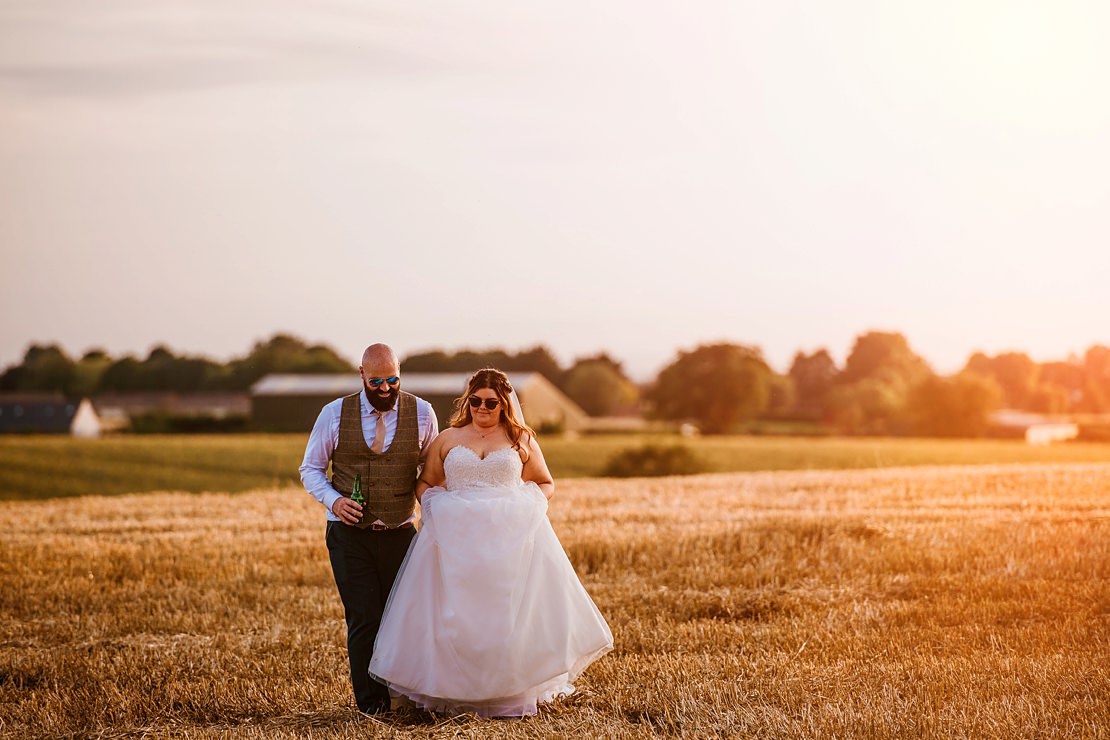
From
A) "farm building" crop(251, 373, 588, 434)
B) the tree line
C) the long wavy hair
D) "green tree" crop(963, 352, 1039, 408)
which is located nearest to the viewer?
the long wavy hair

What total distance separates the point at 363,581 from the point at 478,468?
4.13 feet

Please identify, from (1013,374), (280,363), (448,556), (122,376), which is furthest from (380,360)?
(122,376)

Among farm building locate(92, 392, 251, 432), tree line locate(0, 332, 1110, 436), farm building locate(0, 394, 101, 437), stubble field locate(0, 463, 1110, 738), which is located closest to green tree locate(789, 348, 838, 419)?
tree line locate(0, 332, 1110, 436)

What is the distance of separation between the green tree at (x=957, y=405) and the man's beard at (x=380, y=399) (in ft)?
242

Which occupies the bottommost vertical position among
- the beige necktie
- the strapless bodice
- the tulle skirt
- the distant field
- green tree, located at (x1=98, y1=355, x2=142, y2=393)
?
the distant field

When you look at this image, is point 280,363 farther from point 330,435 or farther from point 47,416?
point 330,435

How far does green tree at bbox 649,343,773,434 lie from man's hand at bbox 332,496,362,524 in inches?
3364

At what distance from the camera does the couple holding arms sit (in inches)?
342

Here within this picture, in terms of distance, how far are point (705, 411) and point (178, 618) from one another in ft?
273

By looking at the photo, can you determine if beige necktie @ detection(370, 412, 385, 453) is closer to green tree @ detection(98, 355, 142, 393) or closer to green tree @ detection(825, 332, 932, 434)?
green tree @ detection(825, 332, 932, 434)

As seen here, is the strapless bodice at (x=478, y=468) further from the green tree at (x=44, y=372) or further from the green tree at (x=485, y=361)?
the green tree at (x=44, y=372)

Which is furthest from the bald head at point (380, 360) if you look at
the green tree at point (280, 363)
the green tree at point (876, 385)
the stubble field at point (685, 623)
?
the green tree at point (280, 363)

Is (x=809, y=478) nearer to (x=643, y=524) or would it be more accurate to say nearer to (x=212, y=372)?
(x=643, y=524)

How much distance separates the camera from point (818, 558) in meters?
15.9
